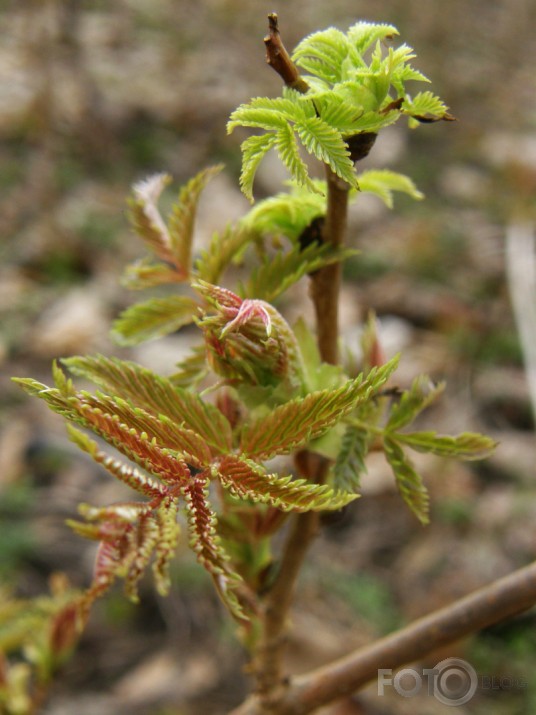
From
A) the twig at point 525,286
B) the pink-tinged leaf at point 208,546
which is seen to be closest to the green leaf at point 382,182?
the pink-tinged leaf at point 208,546

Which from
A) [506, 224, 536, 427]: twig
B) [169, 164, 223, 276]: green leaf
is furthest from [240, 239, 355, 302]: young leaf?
[506, 224, 536, 427]: twig

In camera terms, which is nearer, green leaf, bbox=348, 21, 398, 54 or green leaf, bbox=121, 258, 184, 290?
green leaf, bbox=348, 21, 398, 54

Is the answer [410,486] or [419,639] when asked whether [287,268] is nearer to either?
[410,486]

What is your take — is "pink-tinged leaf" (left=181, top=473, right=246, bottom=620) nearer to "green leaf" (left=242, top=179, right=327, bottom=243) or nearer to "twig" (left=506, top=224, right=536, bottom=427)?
"green leaf" (left=242, top=179, right=327, bottom=243)

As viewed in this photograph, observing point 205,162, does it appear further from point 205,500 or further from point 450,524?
point 205,500

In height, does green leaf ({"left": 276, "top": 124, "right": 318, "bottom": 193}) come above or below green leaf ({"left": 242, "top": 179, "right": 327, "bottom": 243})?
above

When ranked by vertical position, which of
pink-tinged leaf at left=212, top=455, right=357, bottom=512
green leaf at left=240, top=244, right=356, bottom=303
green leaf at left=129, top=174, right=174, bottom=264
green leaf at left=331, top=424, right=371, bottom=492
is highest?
green leaf at left=129, top=174, right=174, bottom=264

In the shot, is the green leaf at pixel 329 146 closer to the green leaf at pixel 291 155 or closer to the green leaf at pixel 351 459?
the green leaf at pixel 291 155
